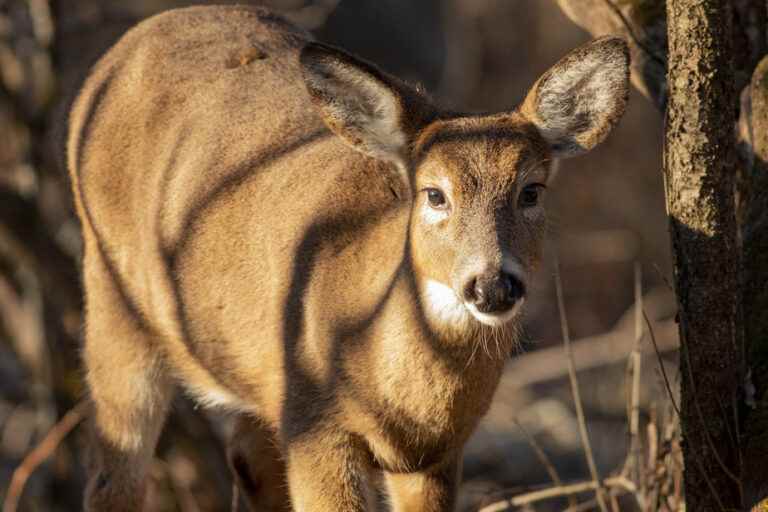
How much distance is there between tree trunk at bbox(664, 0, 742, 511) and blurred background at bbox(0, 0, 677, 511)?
340 millimetres

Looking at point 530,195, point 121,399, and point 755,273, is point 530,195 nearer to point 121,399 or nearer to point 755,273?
point 755,273

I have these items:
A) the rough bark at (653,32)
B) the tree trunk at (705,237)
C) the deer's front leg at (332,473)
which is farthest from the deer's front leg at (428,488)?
the rough bark at (653,32)

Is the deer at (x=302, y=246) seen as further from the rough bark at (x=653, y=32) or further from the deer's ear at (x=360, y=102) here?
the rough bark at (x=653, y=32)

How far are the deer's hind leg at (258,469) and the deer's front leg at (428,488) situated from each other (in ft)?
3.07

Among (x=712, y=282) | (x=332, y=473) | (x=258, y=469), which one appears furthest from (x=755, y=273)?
(x=258, y=469)

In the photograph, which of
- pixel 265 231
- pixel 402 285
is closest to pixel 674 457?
pixel 402 285

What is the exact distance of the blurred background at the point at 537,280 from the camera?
27.0ft

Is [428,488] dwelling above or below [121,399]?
above

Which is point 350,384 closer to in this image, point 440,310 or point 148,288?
point 440,310

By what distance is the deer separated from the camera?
498 centimetres

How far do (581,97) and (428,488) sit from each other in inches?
64.0

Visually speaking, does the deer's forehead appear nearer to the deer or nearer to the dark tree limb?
the deer

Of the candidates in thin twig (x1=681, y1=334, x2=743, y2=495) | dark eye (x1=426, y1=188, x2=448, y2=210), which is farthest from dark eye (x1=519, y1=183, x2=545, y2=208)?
thin twig (x1=681, y1=334, x2=743, y2=495)

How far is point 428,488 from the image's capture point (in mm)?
5504
